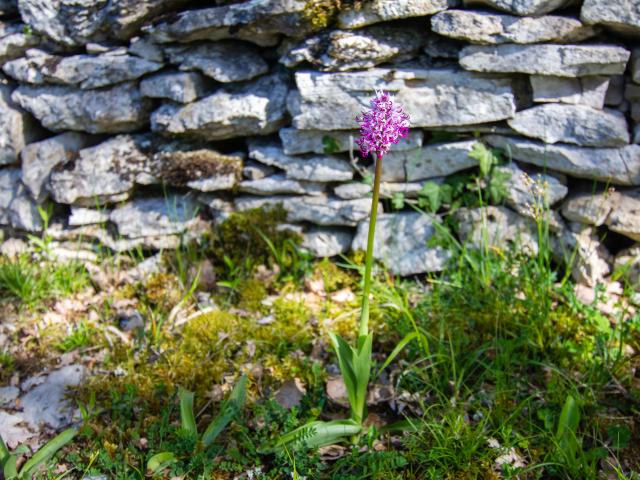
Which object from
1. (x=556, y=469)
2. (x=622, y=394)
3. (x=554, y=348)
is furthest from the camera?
(x=554, y=348)

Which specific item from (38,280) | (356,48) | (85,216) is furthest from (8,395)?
(356,48)

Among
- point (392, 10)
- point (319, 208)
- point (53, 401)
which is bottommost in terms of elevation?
point (53, 401)

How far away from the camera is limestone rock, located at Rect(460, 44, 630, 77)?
308 centimetres

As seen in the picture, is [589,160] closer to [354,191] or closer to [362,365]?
[354,191]

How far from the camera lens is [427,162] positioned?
11.7 feet

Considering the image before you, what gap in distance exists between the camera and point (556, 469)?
2381 mm

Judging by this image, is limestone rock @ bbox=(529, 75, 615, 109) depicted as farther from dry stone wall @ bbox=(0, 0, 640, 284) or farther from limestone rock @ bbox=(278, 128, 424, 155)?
limestone rock @ bbox=(278, 128, 424, 155)

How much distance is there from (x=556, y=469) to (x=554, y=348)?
2.26 feet

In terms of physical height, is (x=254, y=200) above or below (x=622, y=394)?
above

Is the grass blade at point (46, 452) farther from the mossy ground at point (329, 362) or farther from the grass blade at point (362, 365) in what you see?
the grass blade at point (362, 365)

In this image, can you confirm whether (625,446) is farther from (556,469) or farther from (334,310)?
(334,310)

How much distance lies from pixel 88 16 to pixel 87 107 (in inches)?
22.9

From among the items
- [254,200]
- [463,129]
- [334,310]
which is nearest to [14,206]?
[254,200]

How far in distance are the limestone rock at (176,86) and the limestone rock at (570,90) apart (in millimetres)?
2047
